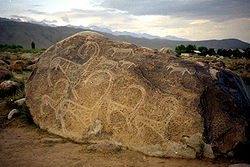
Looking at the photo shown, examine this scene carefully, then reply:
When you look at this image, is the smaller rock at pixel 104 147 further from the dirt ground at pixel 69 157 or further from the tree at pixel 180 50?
the tree at pixel 180 50

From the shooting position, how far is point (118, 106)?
3680 millimetres

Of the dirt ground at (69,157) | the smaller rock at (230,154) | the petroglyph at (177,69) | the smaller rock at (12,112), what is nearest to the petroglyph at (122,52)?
the petroglyph at (177,69)

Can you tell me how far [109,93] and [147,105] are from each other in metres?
0.78

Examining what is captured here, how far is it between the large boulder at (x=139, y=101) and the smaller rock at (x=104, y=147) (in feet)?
0.41

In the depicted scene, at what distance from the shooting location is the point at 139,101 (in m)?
3.62

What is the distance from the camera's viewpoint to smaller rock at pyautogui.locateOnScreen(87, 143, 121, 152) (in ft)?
11.1

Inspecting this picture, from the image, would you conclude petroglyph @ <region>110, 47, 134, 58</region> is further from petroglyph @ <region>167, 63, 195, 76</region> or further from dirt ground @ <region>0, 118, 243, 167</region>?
dirt ground @ <region>0, 118, 243, 167</region>

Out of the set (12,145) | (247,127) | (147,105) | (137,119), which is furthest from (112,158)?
(247,127)

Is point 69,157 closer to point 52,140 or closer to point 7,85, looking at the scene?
point 52,140

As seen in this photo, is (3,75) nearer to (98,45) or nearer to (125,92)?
(98,45)

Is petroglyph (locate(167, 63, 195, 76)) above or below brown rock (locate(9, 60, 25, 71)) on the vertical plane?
above

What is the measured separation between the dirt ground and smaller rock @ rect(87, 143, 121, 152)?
69 millimetres

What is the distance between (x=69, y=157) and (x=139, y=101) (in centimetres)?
150

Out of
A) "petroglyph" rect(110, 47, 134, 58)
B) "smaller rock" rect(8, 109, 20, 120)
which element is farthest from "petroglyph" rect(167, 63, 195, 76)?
"smaller rock" rect(8, 109, 20, 120)
